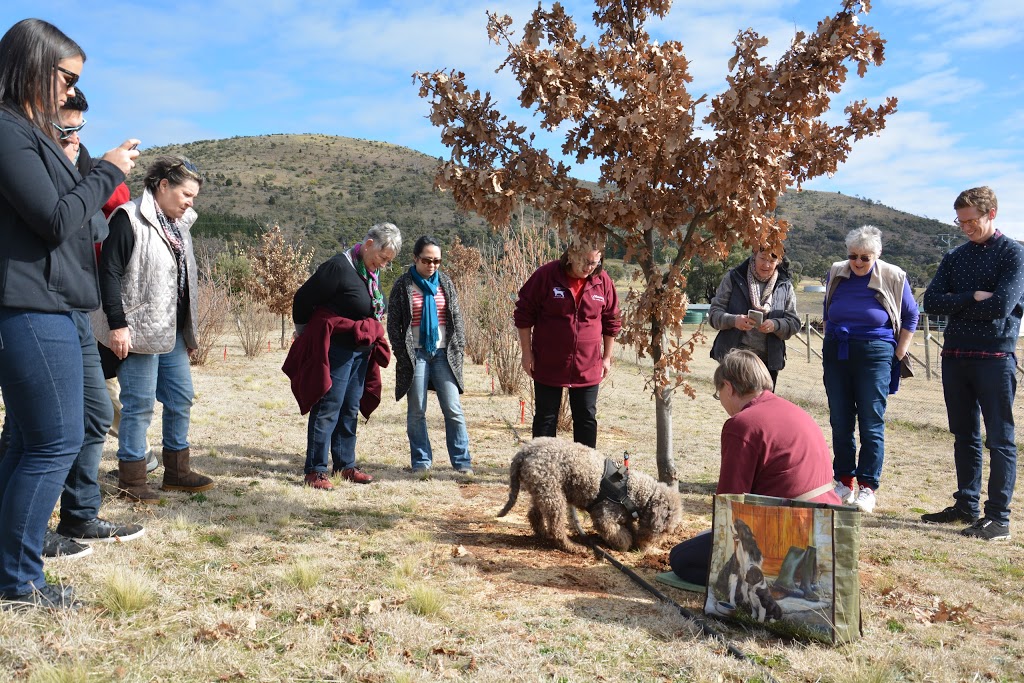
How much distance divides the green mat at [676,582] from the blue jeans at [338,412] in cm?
273

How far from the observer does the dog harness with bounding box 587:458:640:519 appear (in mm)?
4125

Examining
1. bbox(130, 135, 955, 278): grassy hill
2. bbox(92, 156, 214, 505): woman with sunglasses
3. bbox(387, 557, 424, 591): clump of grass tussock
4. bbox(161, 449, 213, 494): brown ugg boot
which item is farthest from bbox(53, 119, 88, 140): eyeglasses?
bbox(130, 135, 955, 278): grassy hill

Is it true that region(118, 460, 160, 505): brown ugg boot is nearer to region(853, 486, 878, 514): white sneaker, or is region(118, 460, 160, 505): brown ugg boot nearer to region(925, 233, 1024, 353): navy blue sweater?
region(853, 486, 878, 514): white sneaker

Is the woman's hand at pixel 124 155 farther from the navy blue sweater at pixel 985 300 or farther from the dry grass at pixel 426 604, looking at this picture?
the navy blue sweater at pixel 985 300

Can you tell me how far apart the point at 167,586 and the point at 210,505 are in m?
1.51

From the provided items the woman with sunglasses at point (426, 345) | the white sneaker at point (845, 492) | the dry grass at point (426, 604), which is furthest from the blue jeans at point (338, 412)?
the white sneaker at point (845, 492)

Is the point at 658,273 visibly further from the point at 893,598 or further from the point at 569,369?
the point at 893,598

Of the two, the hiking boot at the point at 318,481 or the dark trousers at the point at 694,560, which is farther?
the hiking boot at the point at 318,481

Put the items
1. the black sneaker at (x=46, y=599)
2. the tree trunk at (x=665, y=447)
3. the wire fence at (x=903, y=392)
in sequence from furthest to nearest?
the wire fence at (x=903, y=392)
the tree trunk at (x=665, y=447)
the black sneaker at (x=46, y=599)

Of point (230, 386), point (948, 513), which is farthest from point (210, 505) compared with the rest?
point (230, 386)

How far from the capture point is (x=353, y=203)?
187 feet

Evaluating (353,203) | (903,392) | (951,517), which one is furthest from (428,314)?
(353,203)

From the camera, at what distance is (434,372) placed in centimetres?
631

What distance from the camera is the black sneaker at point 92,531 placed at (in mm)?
3875
